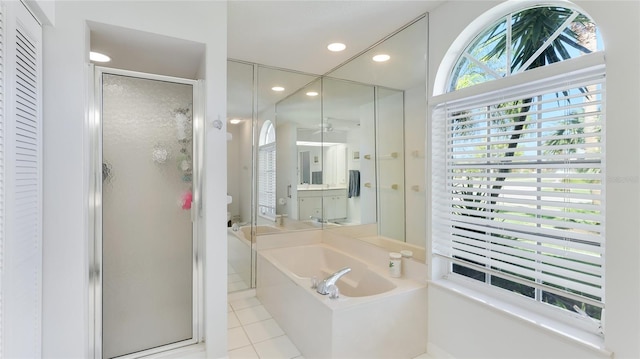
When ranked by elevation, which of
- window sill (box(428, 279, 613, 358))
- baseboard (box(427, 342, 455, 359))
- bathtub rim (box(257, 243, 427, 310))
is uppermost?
window sill (box(428, 279, 613, 358))

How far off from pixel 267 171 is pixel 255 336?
1772 mm

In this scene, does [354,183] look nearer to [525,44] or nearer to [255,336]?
[255,336]

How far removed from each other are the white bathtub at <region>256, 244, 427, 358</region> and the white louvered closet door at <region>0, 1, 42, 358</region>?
1.56 metres

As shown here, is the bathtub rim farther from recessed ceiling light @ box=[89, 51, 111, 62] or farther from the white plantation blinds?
recessed ceiling light @ box=[89, 51, 111, 62]

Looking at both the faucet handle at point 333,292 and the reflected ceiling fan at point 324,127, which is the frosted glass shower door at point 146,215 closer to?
the faucet handle at point 333,292

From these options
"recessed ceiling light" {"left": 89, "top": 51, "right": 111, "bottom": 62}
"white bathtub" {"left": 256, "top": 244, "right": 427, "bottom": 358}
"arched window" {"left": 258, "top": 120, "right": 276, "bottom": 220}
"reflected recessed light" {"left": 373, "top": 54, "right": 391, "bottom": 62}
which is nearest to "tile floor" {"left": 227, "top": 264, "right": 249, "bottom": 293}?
"white bathtub" {"left": 256, "top": 244, "right": 427, "bottom": 358}

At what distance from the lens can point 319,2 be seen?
2.13m

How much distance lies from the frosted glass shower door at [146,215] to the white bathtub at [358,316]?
2.60 feet

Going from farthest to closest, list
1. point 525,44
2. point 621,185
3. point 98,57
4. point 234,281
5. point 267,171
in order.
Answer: point 267,171 < point 234,281 < point 98,57 < point 525,44 < point 621,185

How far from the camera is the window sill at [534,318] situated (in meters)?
1.43

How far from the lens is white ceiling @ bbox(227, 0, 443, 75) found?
217cm

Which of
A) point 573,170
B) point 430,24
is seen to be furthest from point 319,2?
point 573,170

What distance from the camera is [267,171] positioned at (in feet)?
11.7

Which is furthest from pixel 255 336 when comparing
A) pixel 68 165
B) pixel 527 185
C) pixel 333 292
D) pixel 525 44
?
pixel 525 44
